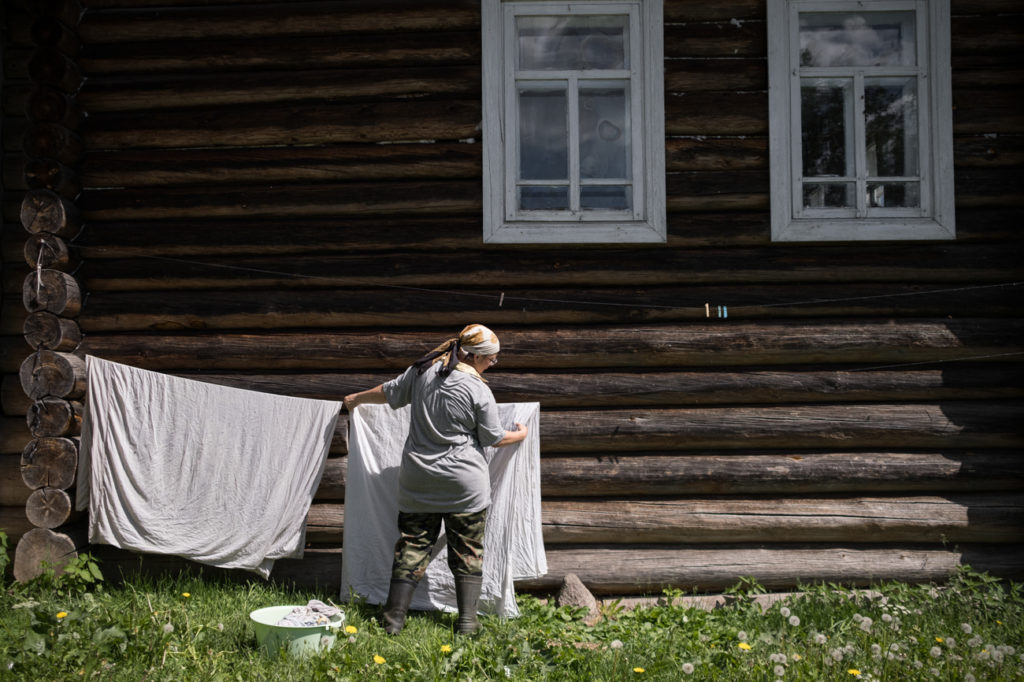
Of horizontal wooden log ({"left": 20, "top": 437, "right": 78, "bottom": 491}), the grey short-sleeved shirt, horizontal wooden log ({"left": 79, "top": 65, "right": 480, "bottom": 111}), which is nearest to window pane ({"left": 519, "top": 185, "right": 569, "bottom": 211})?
horizontal wooden log ({"left": 79, "top": 65, "right": 480, "bottom": 111})

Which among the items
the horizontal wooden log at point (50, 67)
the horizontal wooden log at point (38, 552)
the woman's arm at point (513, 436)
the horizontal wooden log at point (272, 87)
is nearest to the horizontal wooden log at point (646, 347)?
the woman's arm at point (513, 436)

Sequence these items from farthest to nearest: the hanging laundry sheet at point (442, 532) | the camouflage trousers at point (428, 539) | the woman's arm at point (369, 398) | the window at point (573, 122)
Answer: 1. the window at point (573, 122)
2. the hanging laundry sheet at point (442, 532)
3. the woman's arm at point (369, 398)
4. the camouflage trousers at point (428, 539)

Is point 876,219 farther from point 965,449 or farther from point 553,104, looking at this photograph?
point 553,104

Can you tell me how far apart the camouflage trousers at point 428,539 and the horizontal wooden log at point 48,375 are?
7.77 ft

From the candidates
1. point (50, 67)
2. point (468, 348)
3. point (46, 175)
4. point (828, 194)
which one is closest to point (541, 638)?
point (468, 348)

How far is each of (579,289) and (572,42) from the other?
67.4 inches

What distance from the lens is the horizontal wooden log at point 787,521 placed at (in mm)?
5230

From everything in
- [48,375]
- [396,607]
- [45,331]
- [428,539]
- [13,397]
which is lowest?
[396,607]

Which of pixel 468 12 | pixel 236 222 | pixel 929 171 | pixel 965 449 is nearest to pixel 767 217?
pixel 929 171

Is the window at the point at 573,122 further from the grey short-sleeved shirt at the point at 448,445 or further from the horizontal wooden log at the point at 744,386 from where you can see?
the grey short-sleeved shirt at the point at 448,445

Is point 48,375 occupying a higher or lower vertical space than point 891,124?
lower

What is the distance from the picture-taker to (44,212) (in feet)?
17.0

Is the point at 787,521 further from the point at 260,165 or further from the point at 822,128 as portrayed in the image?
the point at 260,165

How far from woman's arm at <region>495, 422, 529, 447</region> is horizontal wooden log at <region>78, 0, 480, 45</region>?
9.12ft
